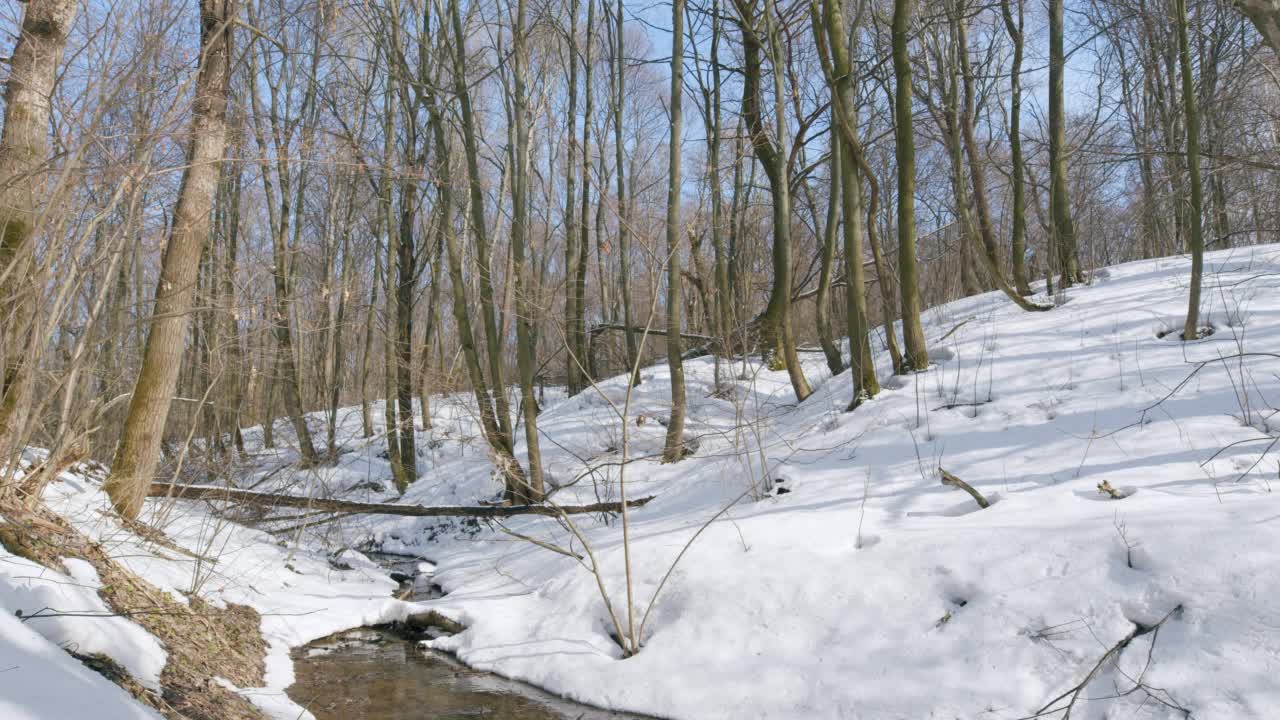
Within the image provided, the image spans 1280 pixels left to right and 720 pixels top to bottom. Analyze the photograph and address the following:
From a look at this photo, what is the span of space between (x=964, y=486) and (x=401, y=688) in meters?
4.20

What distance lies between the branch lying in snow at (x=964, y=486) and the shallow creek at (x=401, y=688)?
2832 millimetres

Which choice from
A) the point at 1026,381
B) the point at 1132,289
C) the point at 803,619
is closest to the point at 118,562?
the point at 803,619

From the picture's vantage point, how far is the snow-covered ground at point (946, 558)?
12.4 feet

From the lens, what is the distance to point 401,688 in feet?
17.0

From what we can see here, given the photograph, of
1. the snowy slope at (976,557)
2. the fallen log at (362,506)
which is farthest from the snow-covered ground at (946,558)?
the fallen log at (362,506)

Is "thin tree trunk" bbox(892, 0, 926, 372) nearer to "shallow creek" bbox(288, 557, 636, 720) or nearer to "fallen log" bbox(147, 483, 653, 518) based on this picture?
"fallen log" bbox(147, 483, 653, 518)

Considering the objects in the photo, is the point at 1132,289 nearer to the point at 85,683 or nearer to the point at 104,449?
the point at 85,683

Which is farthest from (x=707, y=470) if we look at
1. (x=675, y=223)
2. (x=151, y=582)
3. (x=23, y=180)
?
(x=23, y=180)

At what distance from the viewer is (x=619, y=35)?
12562 mm

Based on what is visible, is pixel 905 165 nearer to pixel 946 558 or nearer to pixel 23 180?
pixel 946 558

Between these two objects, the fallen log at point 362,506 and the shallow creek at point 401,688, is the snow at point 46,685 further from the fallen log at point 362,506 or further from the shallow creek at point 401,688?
the fallen log at point 362,506

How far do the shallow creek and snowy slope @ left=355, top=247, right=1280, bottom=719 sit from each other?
0.18m

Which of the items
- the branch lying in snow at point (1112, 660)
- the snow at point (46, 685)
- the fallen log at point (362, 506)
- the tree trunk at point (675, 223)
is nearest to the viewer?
the snow at point (46, 685)

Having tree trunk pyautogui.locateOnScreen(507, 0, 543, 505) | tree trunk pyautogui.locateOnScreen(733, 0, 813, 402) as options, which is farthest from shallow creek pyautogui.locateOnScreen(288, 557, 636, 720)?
tree trunk pyautogui.locateOnScreen(733, 0, 813, 402)
